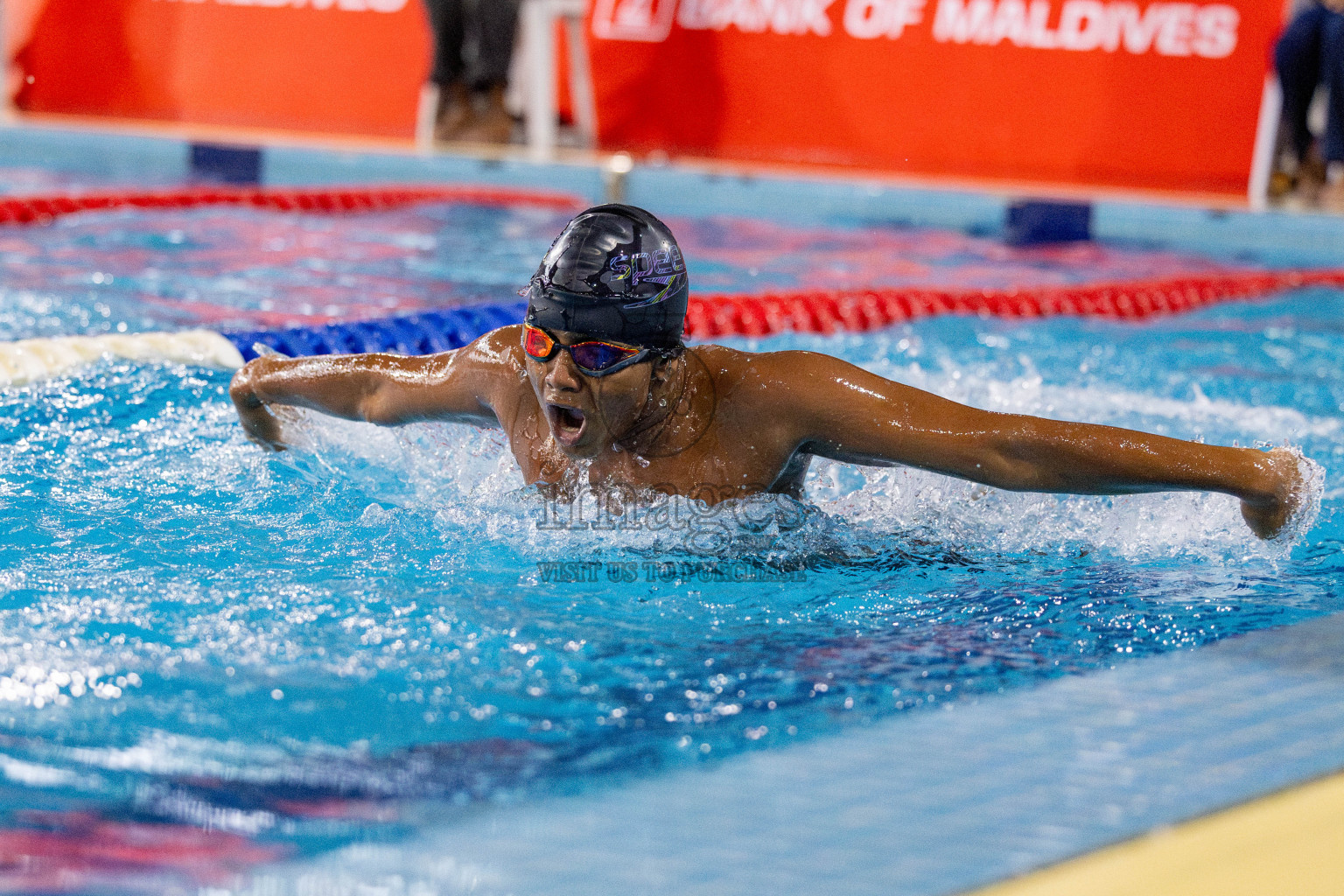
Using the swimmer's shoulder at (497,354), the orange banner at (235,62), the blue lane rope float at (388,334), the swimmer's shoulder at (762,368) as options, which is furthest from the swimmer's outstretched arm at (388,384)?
the orange banner at (235,62)

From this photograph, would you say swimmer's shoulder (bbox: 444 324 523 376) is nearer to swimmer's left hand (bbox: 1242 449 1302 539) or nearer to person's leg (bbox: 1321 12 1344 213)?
swimmer's left hand (bbox: 1242 449 1302 539)

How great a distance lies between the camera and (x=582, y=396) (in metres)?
2.31

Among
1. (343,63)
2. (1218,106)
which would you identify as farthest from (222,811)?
(343,63)

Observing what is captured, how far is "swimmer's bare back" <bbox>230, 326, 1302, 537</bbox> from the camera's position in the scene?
90.0 inches

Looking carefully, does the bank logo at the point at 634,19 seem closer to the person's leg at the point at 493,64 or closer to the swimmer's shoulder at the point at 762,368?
the person's leg at the point at 493,64

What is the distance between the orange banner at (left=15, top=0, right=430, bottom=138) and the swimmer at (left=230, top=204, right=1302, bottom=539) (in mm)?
7809

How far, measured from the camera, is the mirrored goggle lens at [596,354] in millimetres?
2301

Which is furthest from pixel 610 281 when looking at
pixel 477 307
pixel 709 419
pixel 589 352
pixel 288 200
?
pixel 288 200

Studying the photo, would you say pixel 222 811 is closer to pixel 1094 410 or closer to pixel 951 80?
pixel 1094 410

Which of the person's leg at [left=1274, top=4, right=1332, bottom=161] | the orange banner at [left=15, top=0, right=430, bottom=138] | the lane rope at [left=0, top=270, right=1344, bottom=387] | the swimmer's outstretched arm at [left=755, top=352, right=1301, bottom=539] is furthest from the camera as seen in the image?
the orange banner at [left=15, top=0, right=430, bottom=138]

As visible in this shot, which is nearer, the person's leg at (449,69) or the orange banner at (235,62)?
the person's leg at (449,69)

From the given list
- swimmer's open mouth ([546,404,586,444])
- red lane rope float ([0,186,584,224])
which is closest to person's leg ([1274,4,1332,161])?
red lane rope float ([0,186,584,224])

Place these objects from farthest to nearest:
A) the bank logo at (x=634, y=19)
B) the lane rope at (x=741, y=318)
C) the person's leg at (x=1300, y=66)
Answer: the bank logo at (x=634, y=19), the person's leg at (x=1300, y=66), the lane rope at (x=741, y=318)

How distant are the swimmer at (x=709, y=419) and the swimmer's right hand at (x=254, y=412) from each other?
56 cm
